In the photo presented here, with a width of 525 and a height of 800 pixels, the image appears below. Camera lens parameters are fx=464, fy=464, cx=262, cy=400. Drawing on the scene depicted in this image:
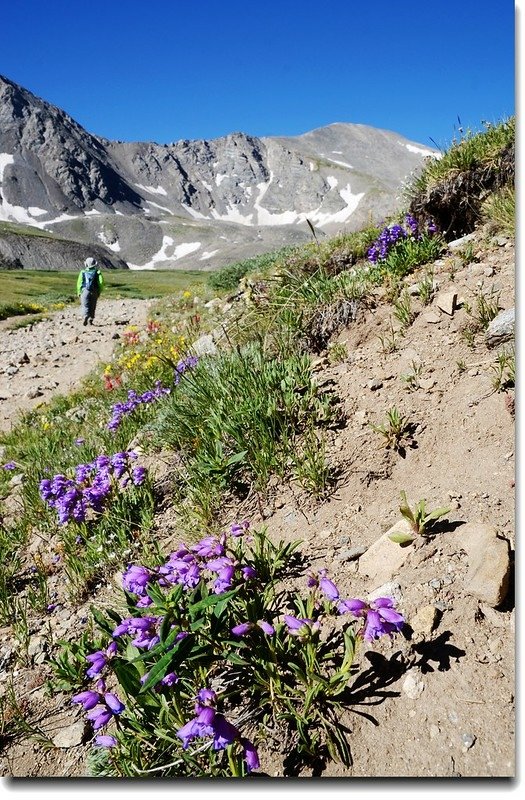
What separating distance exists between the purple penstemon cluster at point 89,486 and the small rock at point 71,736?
5.78 feet

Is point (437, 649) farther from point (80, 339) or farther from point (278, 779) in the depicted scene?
point (80, 339)

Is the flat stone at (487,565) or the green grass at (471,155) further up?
the green grass at (471,155)

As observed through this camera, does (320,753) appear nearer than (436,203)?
Yes

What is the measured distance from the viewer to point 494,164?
582 centimetres

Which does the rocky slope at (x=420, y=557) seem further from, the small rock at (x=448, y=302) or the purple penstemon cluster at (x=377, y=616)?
the purple penstemon cluster at (x=377, y=616)

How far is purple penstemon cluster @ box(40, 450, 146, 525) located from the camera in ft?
13.2

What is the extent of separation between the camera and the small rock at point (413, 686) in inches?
77.0

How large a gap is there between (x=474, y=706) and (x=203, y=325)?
29.9 feet

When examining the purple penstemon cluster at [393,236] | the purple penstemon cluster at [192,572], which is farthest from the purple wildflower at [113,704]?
the purple penstemon cluster at [393,236]

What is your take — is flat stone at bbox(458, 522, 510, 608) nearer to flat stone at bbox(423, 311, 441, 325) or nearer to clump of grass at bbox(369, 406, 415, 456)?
clump of grass at bbox(369, 406, 415, 456)

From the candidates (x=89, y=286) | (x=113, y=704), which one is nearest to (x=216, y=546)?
(x=113, y=704)

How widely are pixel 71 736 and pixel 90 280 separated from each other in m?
19.0

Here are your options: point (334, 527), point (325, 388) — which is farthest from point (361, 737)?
point (325, 388)

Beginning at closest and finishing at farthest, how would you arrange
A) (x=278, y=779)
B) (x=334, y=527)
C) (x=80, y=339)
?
1. (x=278, y=779)
2. (x=334, y=527)
3. (x=80, y=339)
